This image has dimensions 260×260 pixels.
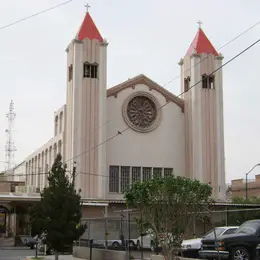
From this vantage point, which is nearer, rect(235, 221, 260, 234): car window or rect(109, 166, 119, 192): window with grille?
rect(235, 221, 260, 234): car window

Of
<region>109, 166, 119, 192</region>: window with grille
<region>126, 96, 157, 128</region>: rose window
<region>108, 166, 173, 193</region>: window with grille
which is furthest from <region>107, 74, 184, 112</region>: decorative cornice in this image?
<region>108, 166, 173, 193</region>: window with grille

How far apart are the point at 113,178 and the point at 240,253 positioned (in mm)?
37129

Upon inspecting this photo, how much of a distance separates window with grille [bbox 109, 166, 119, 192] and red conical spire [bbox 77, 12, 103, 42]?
13058mm

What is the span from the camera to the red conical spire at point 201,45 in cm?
5838

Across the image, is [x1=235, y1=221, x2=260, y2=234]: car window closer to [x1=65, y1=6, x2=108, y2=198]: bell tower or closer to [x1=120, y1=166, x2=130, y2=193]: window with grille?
[x1=65, y1=6, x2=108, y2=198]: bell tower

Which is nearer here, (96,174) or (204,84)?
(96,174)

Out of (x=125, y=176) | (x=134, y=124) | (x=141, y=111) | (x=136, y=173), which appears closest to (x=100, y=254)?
(x=125, y=176)

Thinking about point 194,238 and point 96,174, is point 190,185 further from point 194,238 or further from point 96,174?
point 96,174

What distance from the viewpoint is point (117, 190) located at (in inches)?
2125

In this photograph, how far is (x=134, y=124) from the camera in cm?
5588

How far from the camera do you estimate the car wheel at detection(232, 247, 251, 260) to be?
17.6 metres

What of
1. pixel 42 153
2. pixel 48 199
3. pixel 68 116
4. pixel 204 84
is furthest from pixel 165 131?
pixel 48 199

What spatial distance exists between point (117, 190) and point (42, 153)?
2029 centimetres

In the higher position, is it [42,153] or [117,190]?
[42,153]
